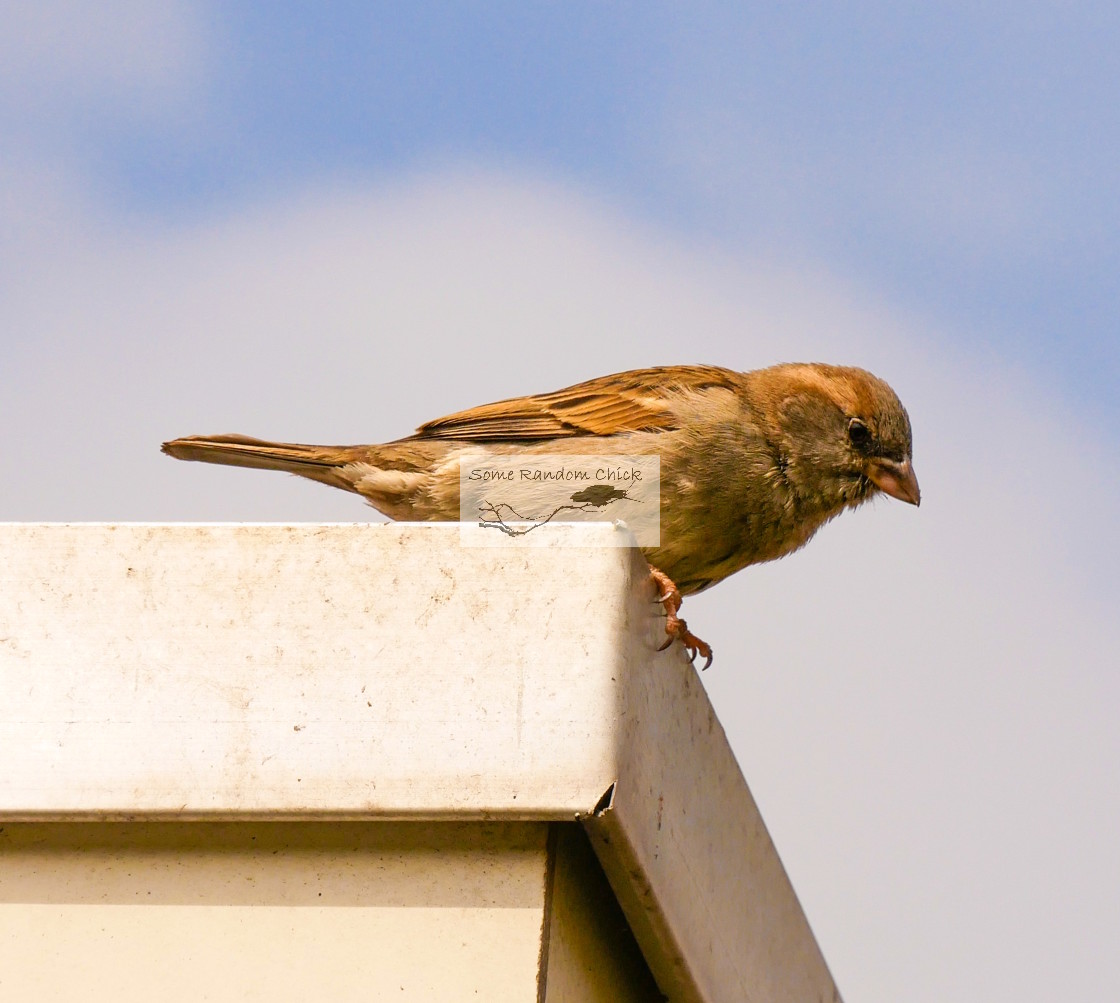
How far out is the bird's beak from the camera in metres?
5.21

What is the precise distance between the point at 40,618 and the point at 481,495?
7.72 ft

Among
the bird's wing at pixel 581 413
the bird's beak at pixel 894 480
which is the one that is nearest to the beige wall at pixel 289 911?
the bird's wing at pixel 581 413

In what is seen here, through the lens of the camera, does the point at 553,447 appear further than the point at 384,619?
Yes

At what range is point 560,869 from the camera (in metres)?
2.46

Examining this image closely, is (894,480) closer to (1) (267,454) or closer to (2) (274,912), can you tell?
(1) (267,454)

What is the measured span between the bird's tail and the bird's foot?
1.60m

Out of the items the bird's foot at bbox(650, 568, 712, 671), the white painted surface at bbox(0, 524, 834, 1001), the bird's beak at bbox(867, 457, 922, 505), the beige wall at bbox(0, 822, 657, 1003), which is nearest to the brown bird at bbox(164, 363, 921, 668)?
the bird's beak at bbox(867, 457, 922, 505)

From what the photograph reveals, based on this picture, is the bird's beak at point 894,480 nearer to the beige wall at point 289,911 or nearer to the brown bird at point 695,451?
the brown bird at point 695,451

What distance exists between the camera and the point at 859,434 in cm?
525

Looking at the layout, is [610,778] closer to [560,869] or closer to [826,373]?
[560,869]

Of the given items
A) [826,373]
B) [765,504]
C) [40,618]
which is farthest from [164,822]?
[826,373]

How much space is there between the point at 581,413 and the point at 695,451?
0.44 m

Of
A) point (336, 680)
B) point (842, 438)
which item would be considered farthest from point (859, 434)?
point (336, 680)

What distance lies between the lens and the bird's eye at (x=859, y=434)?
17.2 ft
